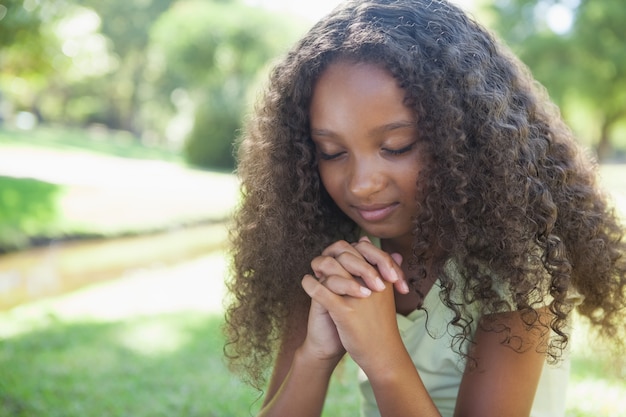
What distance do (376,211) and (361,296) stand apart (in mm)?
265

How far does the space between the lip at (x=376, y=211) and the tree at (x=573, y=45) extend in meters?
13.0

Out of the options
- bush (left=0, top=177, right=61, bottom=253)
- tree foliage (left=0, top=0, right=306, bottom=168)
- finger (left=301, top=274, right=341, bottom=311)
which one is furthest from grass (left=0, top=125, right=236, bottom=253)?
finger (left=301, top=274, right=341, bottom=311)

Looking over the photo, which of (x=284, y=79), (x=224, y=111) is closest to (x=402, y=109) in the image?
(x=284, y=79)

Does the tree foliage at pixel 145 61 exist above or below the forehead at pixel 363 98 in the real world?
above

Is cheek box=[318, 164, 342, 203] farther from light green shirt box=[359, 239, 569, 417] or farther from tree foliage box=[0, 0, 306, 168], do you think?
tree foliage box=[0, 0, 306, 168]

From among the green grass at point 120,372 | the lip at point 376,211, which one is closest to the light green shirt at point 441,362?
the lip at point 376,211

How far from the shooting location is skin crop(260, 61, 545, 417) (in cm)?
170

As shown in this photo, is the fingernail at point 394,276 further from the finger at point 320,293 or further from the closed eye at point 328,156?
the closed eye at point 328,156

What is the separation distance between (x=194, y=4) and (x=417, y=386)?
2482 centimetres

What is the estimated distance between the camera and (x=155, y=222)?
33.2 ft

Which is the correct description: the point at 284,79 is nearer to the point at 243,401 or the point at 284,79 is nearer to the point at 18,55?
the point at 243,401

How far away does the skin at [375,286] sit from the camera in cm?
170

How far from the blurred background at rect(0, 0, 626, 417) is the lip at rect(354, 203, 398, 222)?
0.59 meters

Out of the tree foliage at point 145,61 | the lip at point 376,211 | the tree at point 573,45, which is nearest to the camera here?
the lip at point 376,211
